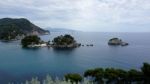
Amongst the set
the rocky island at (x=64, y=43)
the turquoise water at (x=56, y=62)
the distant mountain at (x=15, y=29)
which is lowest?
the turquoise water at (x=56, y=62)

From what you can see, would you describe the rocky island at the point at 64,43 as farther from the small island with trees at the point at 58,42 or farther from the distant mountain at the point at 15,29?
the distant mountain at the point at 15,29

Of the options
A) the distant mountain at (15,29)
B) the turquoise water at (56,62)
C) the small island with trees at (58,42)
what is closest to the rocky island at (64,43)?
the small island with trees at (58,42)

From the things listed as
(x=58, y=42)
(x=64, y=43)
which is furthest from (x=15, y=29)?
(x=64, y=43)

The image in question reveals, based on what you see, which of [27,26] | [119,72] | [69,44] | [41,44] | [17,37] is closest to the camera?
[119,72]

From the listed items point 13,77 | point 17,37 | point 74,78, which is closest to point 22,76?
point 13,77

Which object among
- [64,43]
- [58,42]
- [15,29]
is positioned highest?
[15,29]

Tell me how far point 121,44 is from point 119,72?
7309cm

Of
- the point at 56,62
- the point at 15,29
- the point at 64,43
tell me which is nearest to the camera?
the point at 56,62

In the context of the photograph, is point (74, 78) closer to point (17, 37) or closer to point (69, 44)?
point (69, 44)

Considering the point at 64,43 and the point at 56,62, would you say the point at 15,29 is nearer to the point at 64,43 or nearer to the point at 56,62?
the point at 64,43

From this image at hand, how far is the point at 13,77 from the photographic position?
117 ft

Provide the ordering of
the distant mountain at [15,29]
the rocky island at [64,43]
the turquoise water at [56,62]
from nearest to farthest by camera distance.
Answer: the turquoise water at [56,62] < the rocky island at [64,43] < the distant mountain at [15,29]

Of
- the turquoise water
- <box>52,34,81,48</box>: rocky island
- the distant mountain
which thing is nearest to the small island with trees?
<box>52,34,81,48</box>: rocky island

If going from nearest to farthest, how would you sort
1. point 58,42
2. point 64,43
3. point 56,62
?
point 56,62
point 64,43
point 58,42
